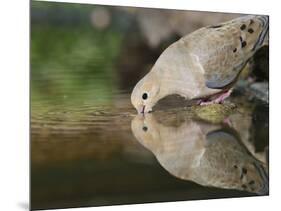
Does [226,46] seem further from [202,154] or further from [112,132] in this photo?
[112,132]

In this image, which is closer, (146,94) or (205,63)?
(146,94)

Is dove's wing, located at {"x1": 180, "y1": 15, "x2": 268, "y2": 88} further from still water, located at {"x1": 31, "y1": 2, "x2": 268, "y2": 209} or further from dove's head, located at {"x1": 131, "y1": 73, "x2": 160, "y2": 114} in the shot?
dove's head, located at {"x1": 131, "y1": 73, "x2": 160, "y2": 114}

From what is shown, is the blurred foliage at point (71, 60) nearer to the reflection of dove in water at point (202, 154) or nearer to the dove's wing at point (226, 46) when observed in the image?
the reflection of dove in water at point (202, 154)

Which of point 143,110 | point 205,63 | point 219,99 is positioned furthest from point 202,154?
point 205,63

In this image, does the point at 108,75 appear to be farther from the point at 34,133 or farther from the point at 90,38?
the point at 34,133

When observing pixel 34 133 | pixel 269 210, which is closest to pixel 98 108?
pixel 34 133

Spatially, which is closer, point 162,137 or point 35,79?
point 35,79
